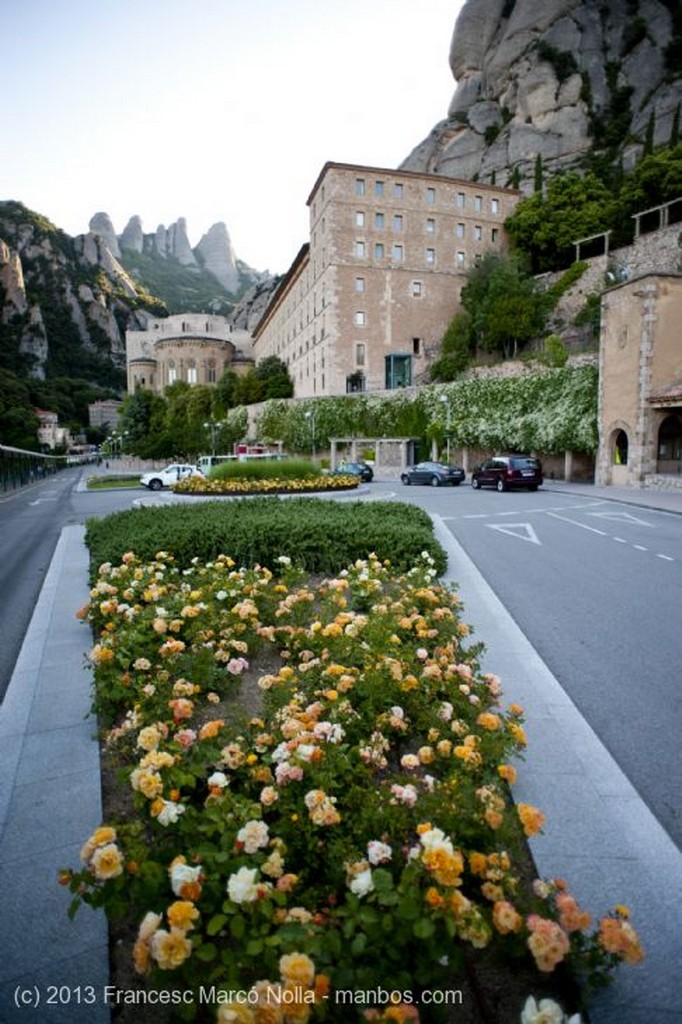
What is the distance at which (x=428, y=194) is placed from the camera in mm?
53375

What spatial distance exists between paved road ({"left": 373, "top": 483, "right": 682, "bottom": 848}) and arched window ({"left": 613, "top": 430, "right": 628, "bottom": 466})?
444 inches

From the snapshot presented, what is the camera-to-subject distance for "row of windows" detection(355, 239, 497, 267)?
52.4 m

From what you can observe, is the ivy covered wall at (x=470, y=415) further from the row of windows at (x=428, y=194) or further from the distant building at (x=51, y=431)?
the distant building at (x=51, y=431)

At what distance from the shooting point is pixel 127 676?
423 centimetres

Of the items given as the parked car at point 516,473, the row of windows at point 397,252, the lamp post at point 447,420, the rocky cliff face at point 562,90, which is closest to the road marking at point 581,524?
the parked car at point 516,473

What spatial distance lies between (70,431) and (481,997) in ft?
441

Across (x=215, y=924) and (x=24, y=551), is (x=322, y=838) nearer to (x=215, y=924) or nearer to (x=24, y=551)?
(x=215, y=924)

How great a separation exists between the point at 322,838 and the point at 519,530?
1287cm

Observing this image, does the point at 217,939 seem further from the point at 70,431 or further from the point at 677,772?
the point at 70,431

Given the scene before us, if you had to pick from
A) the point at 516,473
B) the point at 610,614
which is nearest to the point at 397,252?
the point at 516,473

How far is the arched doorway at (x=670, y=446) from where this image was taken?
25.9m

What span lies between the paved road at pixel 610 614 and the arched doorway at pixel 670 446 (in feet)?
36.1

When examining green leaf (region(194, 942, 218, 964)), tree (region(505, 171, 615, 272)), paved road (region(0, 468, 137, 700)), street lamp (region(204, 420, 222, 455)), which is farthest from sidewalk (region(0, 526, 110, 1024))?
tree (region(505, 171, 615, 272))

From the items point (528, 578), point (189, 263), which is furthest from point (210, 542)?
point (189, 263)
